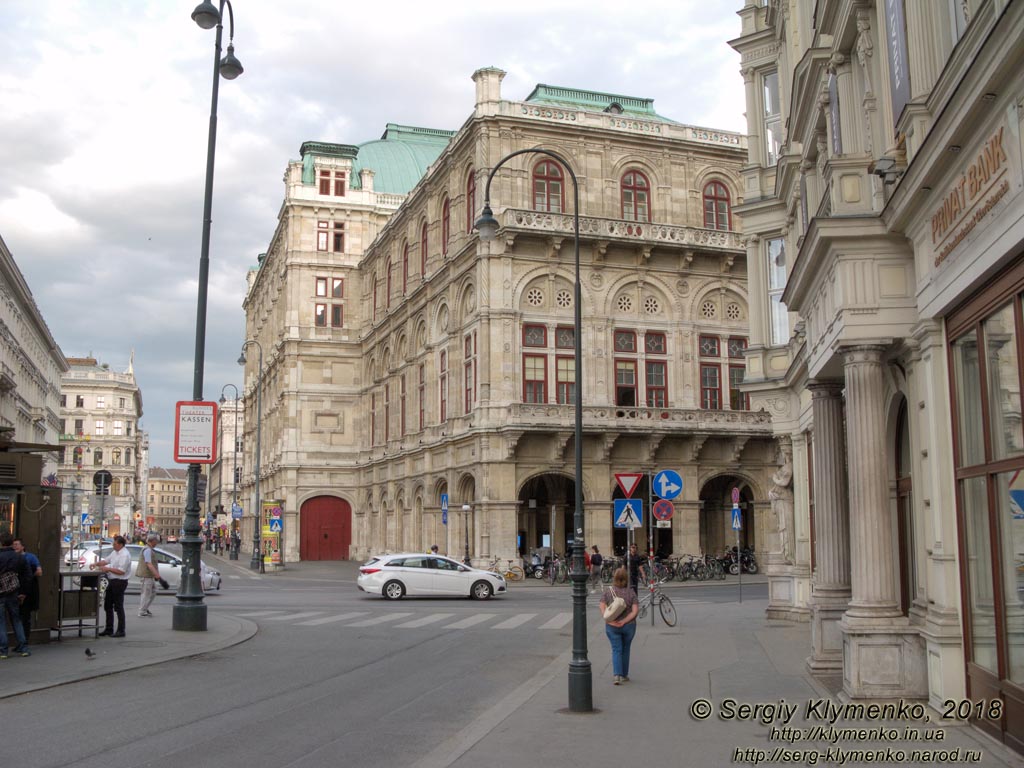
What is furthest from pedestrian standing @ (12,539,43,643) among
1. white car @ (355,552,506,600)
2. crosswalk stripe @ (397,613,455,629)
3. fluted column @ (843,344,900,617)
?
white car @ (355,552,506,600)

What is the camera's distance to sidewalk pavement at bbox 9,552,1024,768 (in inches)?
350

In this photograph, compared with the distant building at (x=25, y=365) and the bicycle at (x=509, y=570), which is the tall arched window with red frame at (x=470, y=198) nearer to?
the bicycle at (x=509, y=570)

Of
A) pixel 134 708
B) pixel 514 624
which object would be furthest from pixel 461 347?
pixel 134 708

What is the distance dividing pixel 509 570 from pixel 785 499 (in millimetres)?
18777

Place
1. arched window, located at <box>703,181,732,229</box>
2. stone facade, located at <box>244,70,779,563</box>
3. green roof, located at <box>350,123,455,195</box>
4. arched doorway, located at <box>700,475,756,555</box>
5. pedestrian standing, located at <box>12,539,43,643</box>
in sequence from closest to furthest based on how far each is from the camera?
pedestrian standing, located at <box>12,539,43,643</box> → stone facade, located at <box>244,70,779,563</box> → arched doorway, located at <box>700,475,756,555</box> → arched window, located at <box>703,181,732,229</box> → green roof, located at <box>350,123,455,195</box>

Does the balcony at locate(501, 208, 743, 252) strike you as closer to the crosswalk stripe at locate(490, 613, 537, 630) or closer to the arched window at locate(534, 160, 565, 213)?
the arched window at locate(534, 160, 565, 213)

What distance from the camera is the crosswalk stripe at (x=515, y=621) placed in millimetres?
21938

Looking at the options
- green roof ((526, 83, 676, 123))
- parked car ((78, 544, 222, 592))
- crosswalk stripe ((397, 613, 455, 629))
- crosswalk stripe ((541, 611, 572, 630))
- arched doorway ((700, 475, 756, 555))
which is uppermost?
green roof ((526, 83, 676, 123))

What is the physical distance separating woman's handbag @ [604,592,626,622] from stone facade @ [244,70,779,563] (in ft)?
91.3

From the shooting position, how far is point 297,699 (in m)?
12.0

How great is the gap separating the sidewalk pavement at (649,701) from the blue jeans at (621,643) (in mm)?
262

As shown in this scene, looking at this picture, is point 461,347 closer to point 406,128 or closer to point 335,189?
point 335,189

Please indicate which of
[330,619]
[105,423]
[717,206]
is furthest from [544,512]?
[105,423]

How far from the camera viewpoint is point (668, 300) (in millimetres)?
45469
